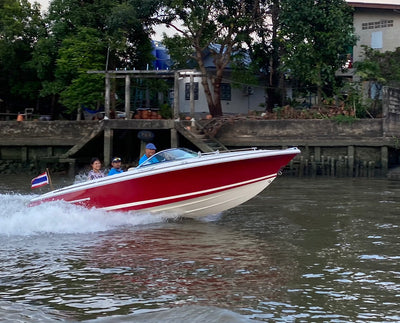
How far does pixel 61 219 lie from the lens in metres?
11.0

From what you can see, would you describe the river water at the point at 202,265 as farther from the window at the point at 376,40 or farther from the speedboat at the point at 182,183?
the window at the point at 376,40

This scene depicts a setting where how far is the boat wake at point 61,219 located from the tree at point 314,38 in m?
14.4

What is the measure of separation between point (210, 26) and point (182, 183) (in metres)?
16.0

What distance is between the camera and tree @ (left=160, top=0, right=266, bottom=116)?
25141 mm

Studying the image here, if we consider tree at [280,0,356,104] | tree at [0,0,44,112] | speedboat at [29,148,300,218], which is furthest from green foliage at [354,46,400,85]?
tree at [0,0,44,112]

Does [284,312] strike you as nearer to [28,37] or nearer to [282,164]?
[282,164]

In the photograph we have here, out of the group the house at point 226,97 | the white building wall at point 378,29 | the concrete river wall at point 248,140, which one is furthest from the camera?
the house at point 226,97

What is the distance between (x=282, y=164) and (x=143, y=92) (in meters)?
21.7

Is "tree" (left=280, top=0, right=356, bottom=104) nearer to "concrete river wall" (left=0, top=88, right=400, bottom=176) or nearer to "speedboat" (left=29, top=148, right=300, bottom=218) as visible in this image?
"concrete river wall" (left=0, top=88, right=400, bottom=176)

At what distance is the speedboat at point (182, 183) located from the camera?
11133 mm

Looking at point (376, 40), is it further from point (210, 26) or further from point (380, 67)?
point (210, 26)

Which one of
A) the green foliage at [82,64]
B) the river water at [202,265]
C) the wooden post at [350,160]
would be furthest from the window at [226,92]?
the river water at [202,265]

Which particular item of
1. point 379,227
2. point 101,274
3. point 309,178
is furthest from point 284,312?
point 309,178

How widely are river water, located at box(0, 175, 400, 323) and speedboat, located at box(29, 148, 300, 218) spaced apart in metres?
0.30
